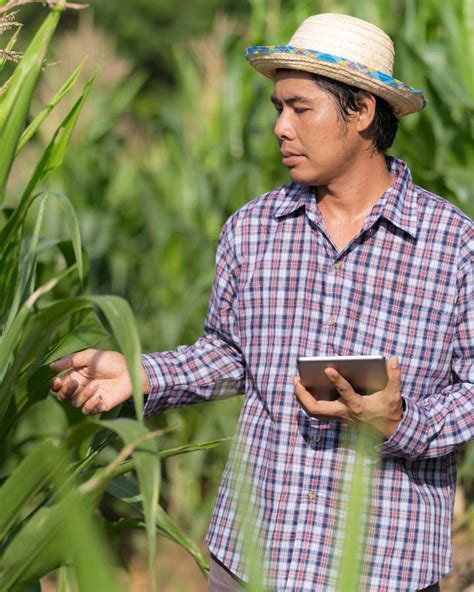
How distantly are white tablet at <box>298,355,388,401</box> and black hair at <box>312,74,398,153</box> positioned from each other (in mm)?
Answer: 488

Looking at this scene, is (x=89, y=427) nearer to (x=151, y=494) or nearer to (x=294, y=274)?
(x=151, y=494)

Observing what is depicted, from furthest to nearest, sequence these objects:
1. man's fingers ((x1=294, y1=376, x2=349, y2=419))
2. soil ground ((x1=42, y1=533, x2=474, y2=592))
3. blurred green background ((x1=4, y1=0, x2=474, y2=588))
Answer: blurred green background ((x1=4, y1=0, x2=474, y2=588))
soil ground ((x1=42, y1=533, x2=474, y2=592))
man's fingers ((x1=294, y1=376, x2=349, y2=419))

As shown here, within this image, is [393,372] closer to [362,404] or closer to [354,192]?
[362,404]

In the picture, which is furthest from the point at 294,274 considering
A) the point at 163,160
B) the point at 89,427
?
the point at 163,160

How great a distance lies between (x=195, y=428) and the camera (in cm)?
495

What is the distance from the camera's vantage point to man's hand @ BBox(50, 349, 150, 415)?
1997 mm

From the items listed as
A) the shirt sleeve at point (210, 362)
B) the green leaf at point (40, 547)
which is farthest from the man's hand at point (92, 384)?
the green leaf at point (40, 547)

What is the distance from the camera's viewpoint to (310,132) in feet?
6.85

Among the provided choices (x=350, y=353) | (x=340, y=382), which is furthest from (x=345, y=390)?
(x=350, y=353)

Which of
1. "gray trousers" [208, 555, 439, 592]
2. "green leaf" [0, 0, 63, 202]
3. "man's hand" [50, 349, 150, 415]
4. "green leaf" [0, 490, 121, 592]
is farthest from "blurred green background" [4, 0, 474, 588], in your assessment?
"green leaf" [0, 490, 121, 592]

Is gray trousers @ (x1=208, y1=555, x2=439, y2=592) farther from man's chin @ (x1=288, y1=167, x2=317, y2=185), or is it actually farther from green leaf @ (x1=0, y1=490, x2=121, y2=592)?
man's chin @ (x1=288, y1=167, x2=317, y2=185)

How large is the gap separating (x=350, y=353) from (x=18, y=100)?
2.27 feet

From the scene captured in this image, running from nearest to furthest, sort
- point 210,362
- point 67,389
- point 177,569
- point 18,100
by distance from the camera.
A: point 18,100 < point 67,389 < point 210,362 < point 177,569

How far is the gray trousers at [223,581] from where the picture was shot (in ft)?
6.80
